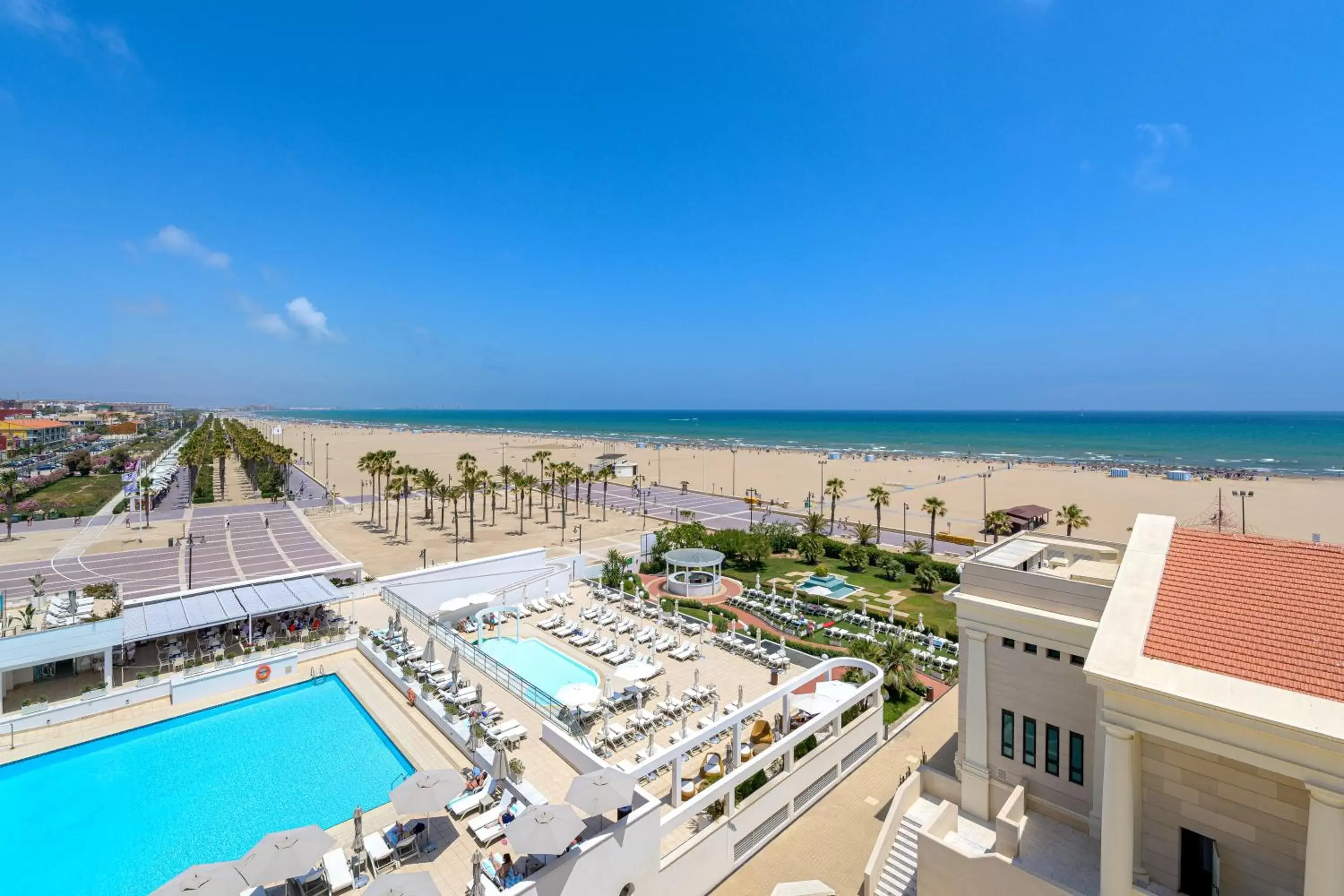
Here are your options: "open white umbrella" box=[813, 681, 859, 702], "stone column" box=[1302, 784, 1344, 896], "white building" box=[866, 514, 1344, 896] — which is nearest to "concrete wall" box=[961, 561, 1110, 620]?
"white building" box=[866, 514, 1344, 896]

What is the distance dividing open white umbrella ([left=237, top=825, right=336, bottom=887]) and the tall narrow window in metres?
15.7

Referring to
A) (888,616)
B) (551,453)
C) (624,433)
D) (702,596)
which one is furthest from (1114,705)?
(624,433)

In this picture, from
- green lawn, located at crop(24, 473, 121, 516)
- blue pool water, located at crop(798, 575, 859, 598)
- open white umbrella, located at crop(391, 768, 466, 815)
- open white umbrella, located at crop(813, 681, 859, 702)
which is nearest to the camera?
open white umbrella, located at crop(391, 768, 466, 815)

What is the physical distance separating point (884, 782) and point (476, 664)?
13931 mm

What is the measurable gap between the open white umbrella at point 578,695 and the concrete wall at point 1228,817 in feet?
43.7

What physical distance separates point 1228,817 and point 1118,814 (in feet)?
6.64

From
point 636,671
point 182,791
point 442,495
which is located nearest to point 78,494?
point 442,495

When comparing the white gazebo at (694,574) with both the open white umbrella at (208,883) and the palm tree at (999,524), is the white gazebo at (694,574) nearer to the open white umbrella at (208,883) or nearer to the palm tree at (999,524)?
the palm tree at (999,524)

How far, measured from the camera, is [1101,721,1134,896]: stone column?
10523 mm

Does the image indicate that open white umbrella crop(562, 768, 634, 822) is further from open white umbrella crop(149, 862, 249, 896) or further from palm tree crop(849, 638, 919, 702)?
palm tree crop(849, 638, 919, 702)

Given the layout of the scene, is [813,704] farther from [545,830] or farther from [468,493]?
[468,493]

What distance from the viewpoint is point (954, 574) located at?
1528 inches

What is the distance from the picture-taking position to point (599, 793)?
40.7ft

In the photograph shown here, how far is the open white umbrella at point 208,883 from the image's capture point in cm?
1029
